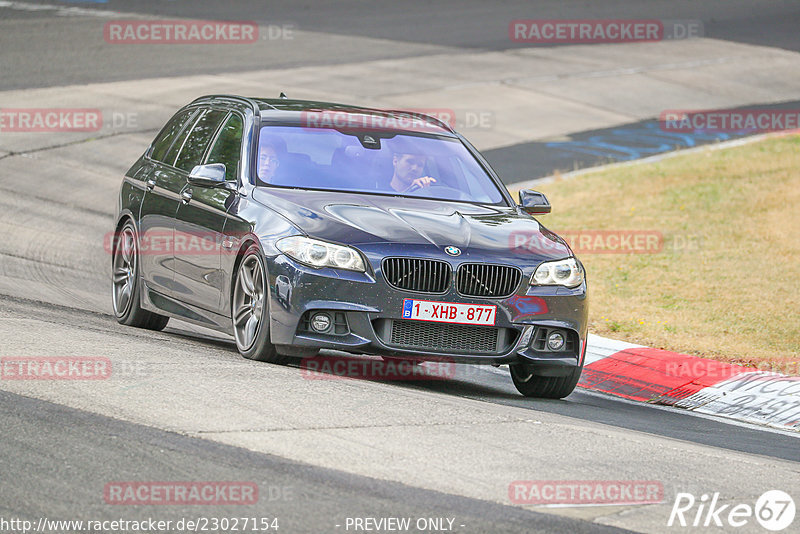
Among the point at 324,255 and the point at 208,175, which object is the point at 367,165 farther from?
the point at 324,255

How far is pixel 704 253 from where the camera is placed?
15.4m

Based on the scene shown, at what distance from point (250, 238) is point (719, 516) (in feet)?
12.4

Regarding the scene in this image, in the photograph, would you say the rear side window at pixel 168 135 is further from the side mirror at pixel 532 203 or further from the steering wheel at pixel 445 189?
the side mirror at pixel 532 203

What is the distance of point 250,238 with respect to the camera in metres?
8.44

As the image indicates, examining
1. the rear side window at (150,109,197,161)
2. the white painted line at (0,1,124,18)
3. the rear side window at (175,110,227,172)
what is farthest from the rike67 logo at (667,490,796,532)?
the white painted line at (0,1,124,18)

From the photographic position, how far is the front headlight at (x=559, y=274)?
8.38m

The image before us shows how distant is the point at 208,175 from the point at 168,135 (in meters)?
1.93

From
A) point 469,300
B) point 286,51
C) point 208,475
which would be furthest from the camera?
point 286,51

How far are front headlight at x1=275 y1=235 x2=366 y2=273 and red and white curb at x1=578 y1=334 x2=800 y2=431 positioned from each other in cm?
291

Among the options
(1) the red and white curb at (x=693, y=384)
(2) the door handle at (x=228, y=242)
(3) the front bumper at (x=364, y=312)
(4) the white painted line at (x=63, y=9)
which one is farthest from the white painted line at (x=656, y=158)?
(4) the white painted line at (x=63, y=9)

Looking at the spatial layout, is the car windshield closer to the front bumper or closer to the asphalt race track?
the front bumper

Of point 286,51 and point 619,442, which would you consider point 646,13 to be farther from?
point 619,442

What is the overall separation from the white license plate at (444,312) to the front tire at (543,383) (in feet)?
2.69

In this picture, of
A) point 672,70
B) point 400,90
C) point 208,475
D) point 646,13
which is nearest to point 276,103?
point 208,475
